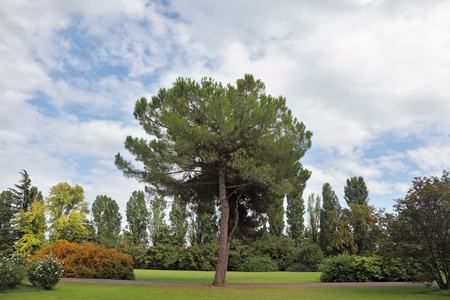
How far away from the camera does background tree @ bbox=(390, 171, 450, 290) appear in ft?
39.6

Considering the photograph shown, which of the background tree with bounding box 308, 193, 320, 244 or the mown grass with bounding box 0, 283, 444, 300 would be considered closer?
the mown grass with bounding box 0, 283, 444, 300

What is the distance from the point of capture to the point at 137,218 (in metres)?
50.5

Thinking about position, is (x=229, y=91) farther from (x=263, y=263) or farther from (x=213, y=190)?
(x=263, y=263)

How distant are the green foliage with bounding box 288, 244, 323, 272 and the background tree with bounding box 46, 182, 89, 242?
2500 cm

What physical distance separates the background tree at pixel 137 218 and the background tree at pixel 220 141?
33739 mm

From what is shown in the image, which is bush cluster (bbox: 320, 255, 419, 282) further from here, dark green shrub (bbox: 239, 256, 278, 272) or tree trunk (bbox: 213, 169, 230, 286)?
dark green shrub (bbox: 239, 256, 278, 272)

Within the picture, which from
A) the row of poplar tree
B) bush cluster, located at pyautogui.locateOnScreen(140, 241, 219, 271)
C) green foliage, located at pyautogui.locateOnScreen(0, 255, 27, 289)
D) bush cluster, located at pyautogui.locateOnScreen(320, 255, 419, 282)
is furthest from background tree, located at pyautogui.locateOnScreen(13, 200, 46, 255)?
bush cluster, located at pyautogui.locateOnScreen(320, 255, 419, 282)

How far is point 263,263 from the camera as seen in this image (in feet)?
119

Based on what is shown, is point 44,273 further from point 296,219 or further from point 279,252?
point 296,219

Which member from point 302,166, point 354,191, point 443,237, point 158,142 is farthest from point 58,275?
point 354,191

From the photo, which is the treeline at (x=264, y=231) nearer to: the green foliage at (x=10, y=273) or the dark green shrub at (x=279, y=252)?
the dark green shrub at (x=279, y=252)

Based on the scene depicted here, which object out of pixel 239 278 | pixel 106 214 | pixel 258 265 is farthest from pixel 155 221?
pixel 239 278

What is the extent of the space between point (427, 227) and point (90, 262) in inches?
717

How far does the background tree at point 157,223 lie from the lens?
47969 mm
